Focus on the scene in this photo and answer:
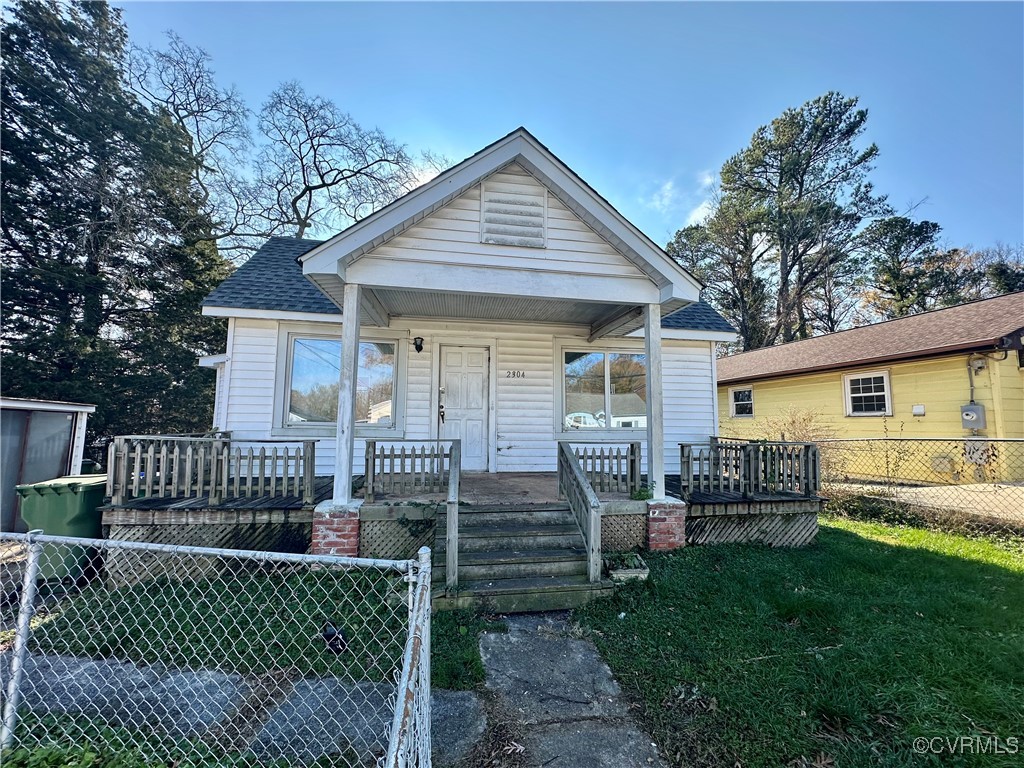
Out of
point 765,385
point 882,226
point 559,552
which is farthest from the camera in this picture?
point 882,226

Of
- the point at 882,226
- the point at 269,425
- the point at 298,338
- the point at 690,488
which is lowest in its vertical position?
the point at 690,488

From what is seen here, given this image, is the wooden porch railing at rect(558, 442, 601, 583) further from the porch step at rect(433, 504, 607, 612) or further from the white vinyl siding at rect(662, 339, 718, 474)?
the white vinyl siding at rect(662, 339, 718, 474)

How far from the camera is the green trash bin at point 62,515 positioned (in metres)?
5.05

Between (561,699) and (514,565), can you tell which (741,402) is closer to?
(514,565)

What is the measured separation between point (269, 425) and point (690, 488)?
663 cm

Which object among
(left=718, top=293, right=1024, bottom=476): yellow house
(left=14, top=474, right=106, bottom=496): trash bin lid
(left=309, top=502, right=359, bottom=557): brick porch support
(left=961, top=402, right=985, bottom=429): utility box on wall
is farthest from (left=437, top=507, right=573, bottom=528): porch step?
(left=961, top=402, right=985, bottom=429): utility box on wall

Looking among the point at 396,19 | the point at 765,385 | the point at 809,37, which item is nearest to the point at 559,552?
the point at 396,19

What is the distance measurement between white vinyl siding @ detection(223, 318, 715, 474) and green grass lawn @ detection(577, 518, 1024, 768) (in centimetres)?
317

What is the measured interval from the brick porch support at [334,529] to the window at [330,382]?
105 inches

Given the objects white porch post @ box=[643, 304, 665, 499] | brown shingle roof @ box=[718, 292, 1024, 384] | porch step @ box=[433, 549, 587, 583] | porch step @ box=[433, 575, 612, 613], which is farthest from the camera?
brown shingle roof @ box=[718, 292, 1024, 384]

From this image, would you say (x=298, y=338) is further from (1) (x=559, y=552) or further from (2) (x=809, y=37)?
(2) (x=809, y=37)

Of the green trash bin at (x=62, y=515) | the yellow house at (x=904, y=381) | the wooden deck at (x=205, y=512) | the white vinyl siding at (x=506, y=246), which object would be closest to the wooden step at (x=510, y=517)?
the wooden deck at (x=205, y=512)

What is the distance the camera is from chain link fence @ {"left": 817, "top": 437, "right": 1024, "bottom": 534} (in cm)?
676

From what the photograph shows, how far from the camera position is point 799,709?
2.81 metres
